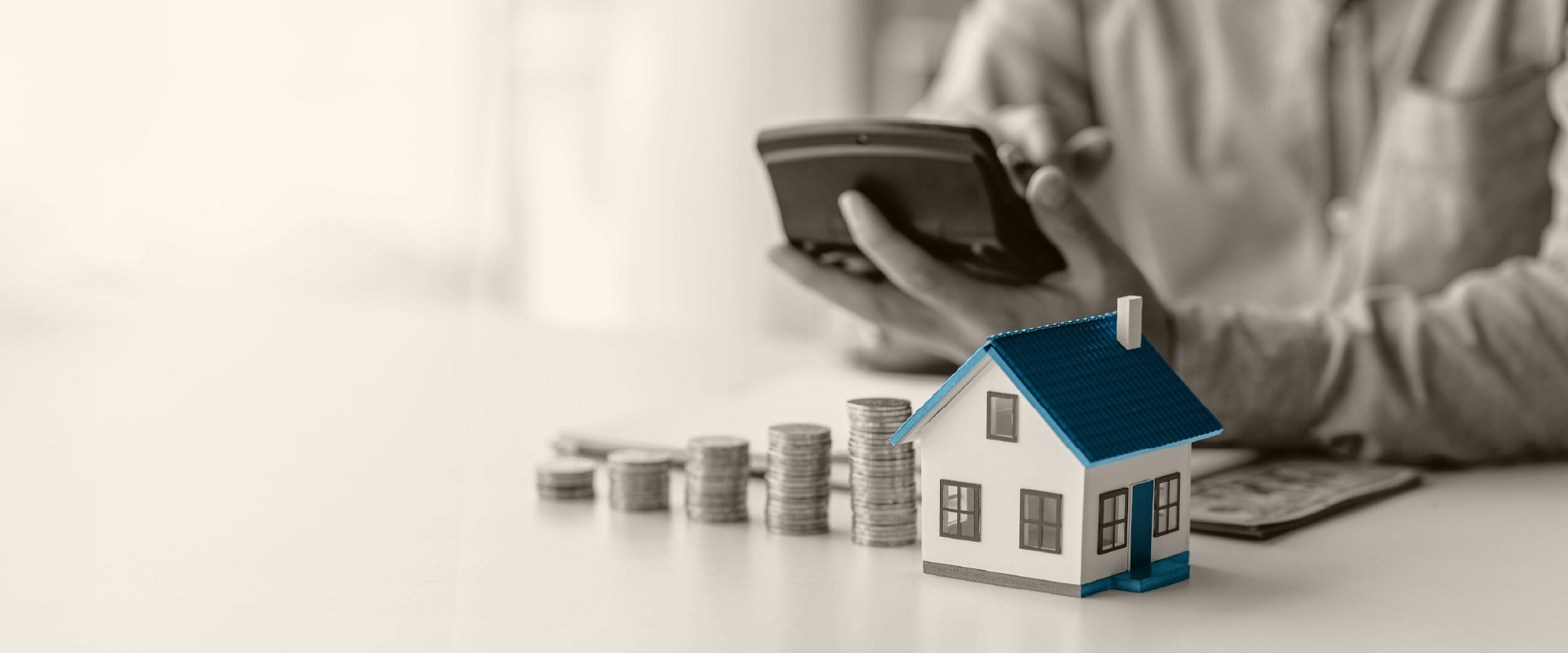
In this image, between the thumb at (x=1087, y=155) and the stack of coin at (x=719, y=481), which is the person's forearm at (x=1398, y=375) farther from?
the stack of coin at (x=719, y=481)

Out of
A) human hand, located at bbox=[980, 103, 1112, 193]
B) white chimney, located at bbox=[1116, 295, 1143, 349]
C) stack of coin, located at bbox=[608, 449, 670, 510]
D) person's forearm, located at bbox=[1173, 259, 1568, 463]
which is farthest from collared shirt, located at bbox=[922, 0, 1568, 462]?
stack of coin, located at bbox=[608, 449, 670, 510]

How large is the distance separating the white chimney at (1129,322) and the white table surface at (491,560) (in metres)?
0.13

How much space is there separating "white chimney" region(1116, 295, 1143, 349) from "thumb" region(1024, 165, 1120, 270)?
17 cm

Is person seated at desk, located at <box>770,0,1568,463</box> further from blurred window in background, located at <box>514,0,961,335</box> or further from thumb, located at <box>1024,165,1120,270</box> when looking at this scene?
blurred window in background, located at <box>514,0,961,335</box>

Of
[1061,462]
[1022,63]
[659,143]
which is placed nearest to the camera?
[1061,462]

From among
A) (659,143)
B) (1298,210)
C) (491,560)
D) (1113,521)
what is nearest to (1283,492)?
(1113,521)

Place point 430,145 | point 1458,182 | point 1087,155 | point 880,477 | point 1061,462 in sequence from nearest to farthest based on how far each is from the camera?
point 1061,462, point 880,477, point 1087,155, point 1458,182, point 430,145

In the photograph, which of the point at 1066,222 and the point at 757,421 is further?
the point at 757,421

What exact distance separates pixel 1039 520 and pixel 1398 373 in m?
0.49

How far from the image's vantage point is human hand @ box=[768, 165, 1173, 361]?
98cm

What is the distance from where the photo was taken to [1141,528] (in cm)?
76

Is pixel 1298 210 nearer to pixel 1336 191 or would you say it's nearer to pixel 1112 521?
pixel 1336 191

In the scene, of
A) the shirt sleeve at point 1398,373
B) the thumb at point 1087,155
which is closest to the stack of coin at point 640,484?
the shirt sleeve at point 1398,373

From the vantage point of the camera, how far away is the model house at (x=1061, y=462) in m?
0.73
